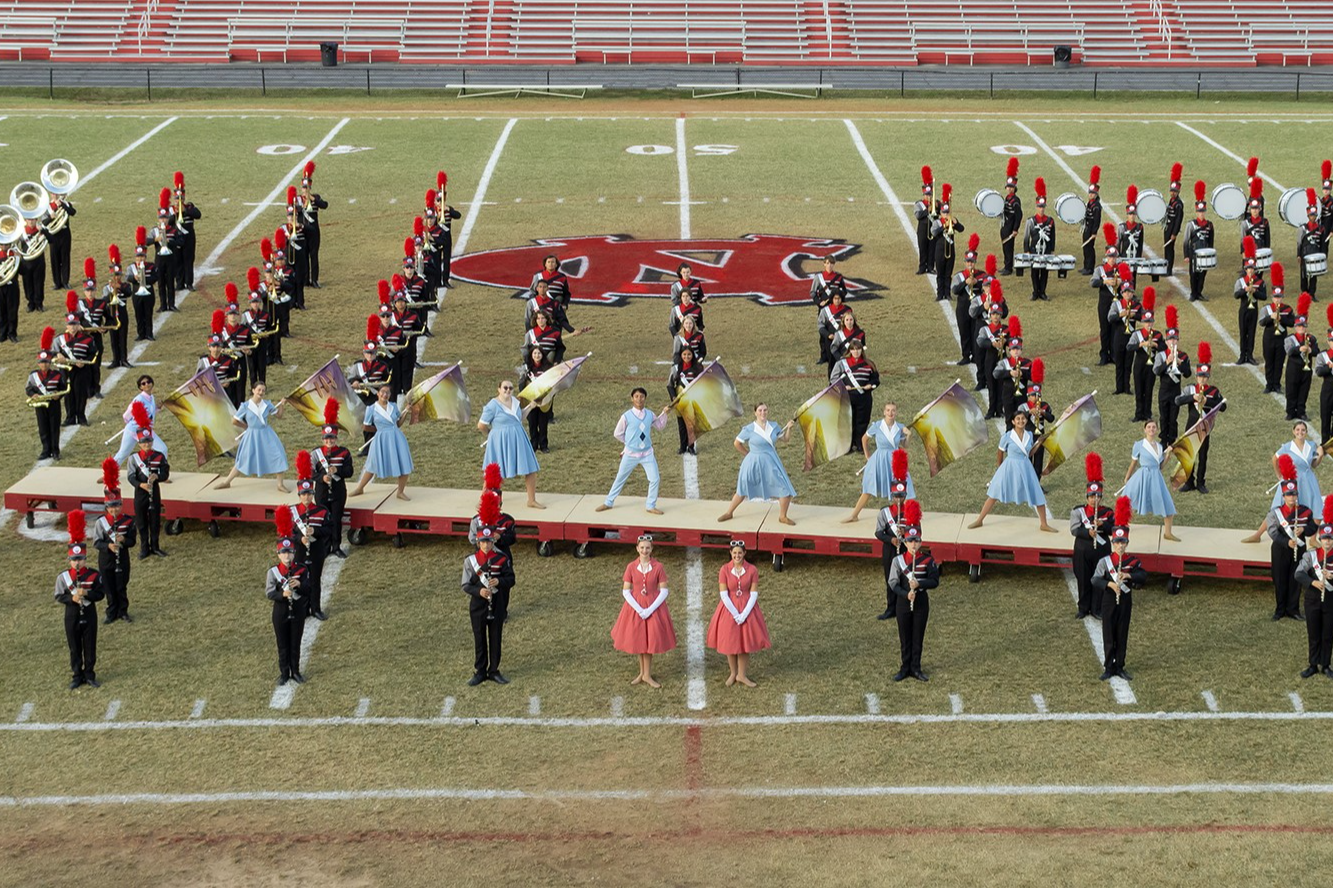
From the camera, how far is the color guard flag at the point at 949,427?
19.1 metres

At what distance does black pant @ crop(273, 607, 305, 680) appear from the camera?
1507 centimetres

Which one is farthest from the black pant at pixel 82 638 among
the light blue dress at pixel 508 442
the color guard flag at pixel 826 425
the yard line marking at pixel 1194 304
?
the yard line marking at pixel 1194 304

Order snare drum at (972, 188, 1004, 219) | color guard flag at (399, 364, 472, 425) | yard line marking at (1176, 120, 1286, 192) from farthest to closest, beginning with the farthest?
yard line marking at (1176, 120, 1286, 192) → snare drum at (972, 188, 1004, 219) → color guard flag at (399, 364, 472, 425)

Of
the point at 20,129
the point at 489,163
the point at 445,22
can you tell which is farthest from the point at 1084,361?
the point at 445,22

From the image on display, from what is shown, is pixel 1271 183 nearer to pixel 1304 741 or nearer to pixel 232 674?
pixel 1304 741

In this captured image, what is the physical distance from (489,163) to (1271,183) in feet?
49.5

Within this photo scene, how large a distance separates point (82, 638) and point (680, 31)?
4356 centimetres

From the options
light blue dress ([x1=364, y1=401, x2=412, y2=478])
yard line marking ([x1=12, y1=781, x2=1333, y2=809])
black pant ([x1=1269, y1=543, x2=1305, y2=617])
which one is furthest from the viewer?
light blue dress ([x1=364, y1=401, x2=412, y2=478])

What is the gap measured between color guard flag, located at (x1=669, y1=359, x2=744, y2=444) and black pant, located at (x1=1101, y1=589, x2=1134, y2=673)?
5.62 metres

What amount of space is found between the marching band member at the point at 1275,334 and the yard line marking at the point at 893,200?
4.24 m

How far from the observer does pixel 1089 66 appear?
2127 inches

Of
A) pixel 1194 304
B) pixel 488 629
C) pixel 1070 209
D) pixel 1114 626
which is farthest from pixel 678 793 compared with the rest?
pixel 1070 209

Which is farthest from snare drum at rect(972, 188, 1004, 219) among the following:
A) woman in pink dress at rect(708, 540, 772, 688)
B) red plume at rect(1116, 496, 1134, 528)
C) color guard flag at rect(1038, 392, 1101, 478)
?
woman in pink dress at rect(708, 540, 772, 688)

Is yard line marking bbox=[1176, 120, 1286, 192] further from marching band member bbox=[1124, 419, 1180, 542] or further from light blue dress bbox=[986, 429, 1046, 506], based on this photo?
light blue dress bbox=[986, 429, 1046, 506]
